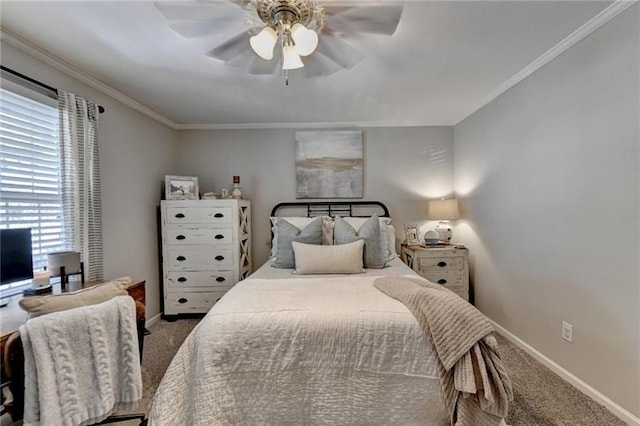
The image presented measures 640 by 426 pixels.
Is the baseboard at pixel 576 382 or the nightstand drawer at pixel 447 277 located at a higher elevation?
the nightstand drawer at pixel 447 277

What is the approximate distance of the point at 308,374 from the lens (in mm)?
1554

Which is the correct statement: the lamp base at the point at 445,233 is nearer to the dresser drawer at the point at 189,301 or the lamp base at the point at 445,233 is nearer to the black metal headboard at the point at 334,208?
the black metal headboard at the point at 334,208

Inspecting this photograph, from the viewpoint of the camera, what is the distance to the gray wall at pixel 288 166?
3.85 m

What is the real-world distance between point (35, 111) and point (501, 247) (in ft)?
13.0

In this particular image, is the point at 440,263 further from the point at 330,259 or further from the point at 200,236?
the point at 200,236

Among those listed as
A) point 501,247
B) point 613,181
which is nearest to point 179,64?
point 613,181

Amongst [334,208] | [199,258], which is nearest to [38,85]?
[199,258]

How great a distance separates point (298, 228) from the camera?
3107 millimetres

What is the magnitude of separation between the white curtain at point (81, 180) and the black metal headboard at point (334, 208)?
1933 mm

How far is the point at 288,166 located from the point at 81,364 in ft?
9.66

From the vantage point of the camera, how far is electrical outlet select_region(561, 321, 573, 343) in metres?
2.06

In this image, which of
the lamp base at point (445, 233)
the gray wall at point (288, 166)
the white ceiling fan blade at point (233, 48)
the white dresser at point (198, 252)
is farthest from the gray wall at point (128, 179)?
the lamp base at point (445, 233)

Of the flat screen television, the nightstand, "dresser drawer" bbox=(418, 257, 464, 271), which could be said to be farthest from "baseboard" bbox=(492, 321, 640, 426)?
the flat screen television

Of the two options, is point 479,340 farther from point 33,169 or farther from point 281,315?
point 33,169
